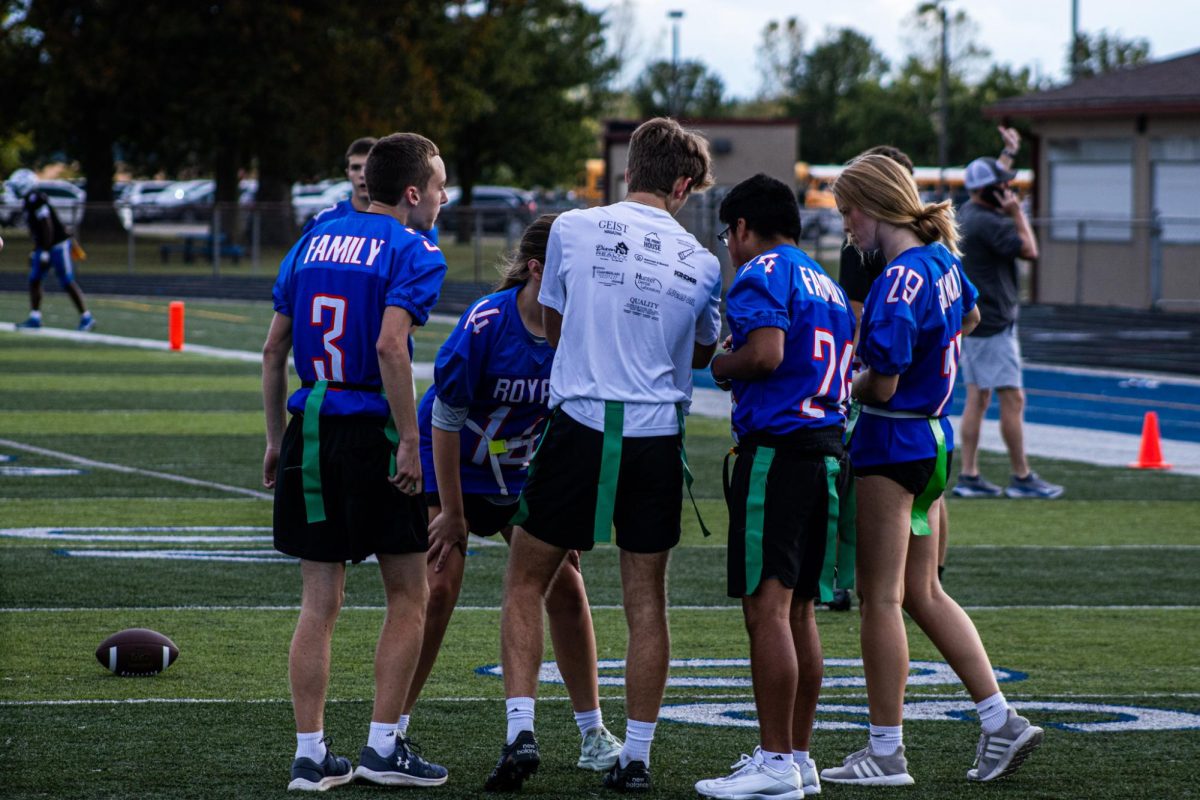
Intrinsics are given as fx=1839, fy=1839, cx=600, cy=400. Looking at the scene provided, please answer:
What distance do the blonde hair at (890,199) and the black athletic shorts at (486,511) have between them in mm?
1406

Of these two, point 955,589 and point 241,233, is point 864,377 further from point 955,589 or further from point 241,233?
point 241,233

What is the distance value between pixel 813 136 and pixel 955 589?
284ft

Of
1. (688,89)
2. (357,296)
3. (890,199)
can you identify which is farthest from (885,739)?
(688,89)

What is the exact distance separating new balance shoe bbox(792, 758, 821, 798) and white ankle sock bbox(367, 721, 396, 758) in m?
1.16

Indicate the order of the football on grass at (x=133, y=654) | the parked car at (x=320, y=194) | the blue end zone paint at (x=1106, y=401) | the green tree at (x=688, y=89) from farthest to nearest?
1. the green tree at (x=688, y=89)
2. the parked car at (x=320, y=194)
3. the blue end zone paint at (x=1106, y=401)
4. the football on grass at (x=133, y=654)

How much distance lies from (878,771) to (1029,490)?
742 centimetres

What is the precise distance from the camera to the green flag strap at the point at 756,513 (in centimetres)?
517

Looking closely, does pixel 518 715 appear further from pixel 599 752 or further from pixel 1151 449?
pixel 1151 449

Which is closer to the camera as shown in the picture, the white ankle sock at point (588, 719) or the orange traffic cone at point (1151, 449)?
the white ankle sock at point (588, 719)

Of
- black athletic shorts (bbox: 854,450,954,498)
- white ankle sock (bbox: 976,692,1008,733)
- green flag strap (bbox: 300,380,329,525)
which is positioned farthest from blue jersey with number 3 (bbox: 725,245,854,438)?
green flag strap (bbox: 300,380,329,525)

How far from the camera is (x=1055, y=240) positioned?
30.9m

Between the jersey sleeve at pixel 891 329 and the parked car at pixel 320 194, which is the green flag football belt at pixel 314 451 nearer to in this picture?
the jersey sleeve at pixel 891 329

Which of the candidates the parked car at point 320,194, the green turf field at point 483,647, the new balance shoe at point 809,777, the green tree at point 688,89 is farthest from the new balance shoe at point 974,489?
the green tree at point 688,89

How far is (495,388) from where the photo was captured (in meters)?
5.62
